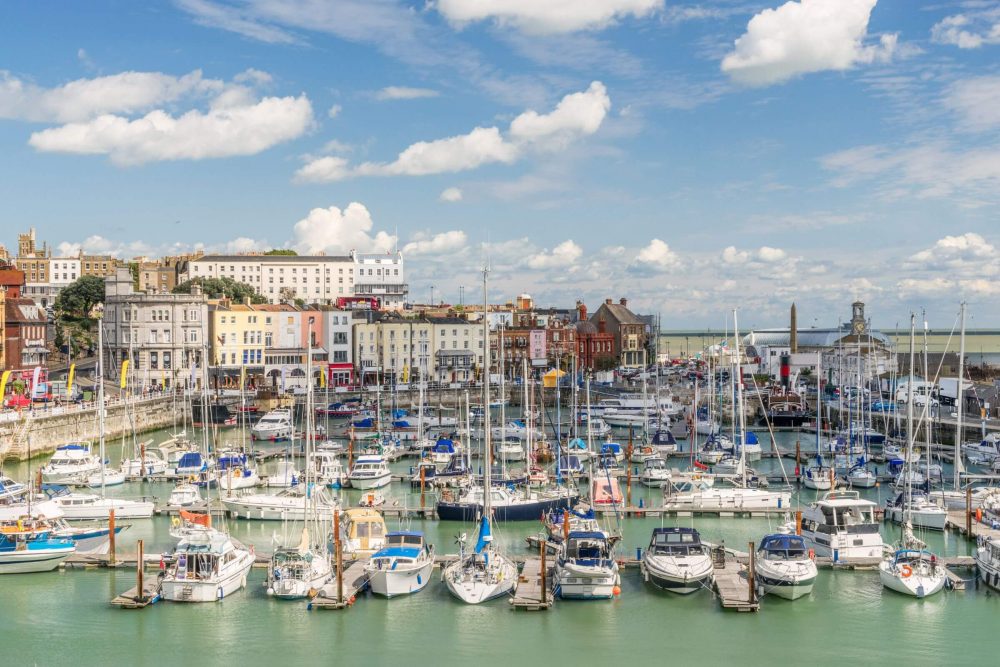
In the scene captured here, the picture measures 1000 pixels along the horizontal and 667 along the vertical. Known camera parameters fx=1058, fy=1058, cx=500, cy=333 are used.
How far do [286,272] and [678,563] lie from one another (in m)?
131

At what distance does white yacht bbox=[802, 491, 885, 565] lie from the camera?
112 feet

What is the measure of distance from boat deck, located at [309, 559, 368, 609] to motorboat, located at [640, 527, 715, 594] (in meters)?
8.54

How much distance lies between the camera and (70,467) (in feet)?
175

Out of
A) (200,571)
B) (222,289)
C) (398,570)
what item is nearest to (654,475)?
(398,570)

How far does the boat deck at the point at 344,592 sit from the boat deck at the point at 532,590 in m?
4.57

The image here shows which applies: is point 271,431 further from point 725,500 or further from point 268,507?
point 725,500

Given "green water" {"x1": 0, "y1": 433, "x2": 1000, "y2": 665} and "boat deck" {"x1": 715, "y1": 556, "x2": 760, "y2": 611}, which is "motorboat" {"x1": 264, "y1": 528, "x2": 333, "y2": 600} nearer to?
"green water" {"x1": 0, "y1": 433, "x2": 1000, "y2": 665}

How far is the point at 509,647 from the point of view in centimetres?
2734

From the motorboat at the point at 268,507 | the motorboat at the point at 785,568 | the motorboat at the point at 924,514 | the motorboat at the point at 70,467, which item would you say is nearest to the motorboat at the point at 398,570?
the motorboat at the point at 785,568

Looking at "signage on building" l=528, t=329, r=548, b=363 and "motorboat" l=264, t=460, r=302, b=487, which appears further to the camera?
"signage on building" l=528, t=329, r=548, b=363

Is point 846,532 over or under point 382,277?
under

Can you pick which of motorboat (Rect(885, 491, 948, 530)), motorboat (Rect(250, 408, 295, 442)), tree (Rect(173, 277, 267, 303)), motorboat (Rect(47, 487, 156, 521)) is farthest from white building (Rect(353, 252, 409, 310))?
motorboat (Rect(885, 491, 948, 530))

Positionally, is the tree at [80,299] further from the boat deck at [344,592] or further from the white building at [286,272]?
the boat deck at [344,592]

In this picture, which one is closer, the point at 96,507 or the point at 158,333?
the point at 96,507
